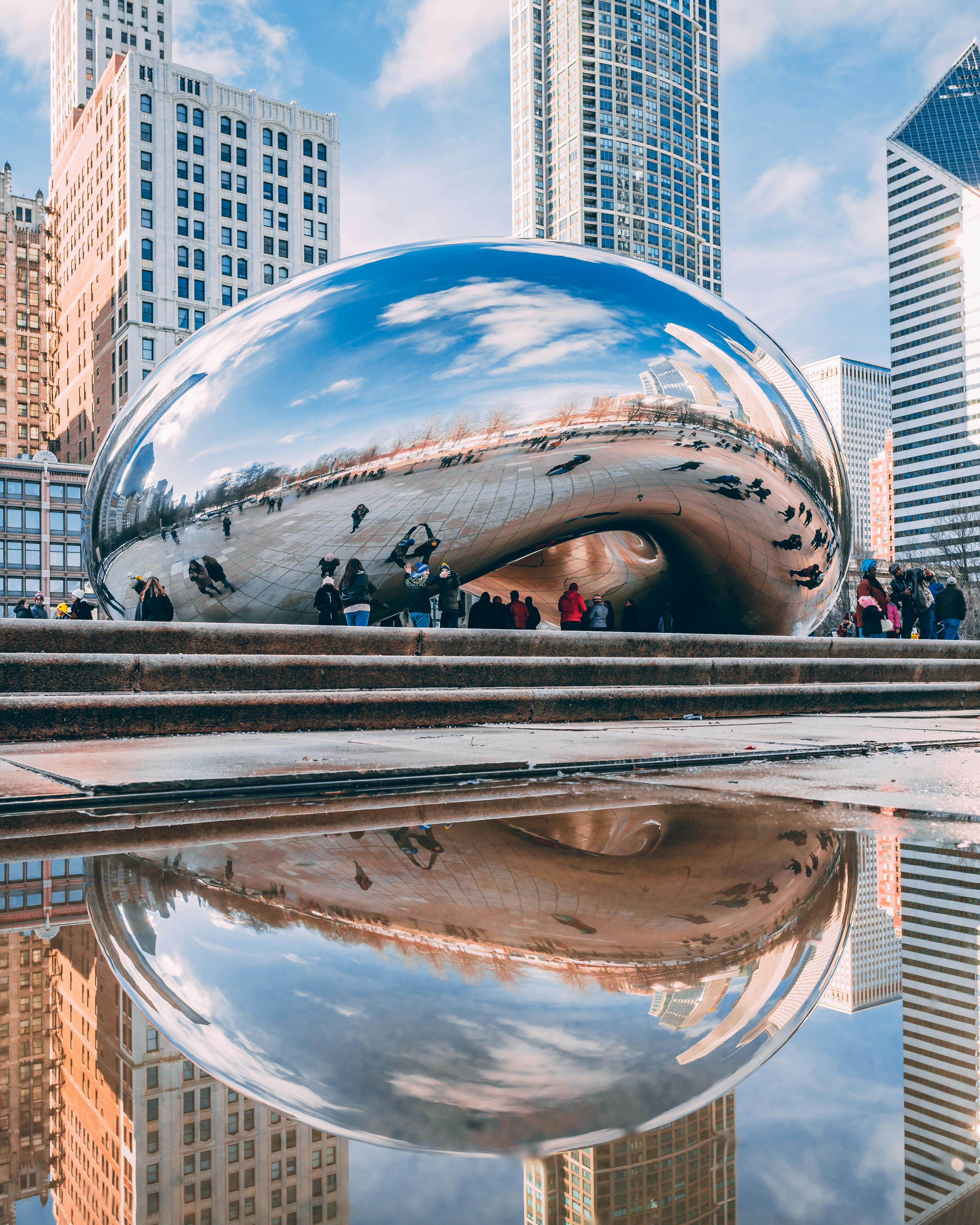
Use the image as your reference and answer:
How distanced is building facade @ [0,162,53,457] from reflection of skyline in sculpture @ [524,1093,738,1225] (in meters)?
109

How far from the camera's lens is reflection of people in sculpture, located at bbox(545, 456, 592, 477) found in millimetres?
10969

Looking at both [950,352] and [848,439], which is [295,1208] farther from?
[848,439]

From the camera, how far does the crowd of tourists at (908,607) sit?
49.3ft

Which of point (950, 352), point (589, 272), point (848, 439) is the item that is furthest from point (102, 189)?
point (848, 439)

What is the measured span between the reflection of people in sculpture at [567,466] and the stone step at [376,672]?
2.48 metres

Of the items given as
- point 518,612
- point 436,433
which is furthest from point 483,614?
point 436,433

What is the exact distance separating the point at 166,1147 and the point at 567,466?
10.1 metres

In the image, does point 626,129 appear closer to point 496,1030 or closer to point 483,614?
point 483,614

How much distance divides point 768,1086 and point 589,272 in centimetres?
1121

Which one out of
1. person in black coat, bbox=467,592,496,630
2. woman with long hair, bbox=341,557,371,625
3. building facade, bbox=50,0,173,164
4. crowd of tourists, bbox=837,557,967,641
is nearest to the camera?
woman with long hair, bbox=341,557,371,625

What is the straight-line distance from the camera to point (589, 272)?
11.6 m

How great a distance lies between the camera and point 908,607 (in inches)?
643

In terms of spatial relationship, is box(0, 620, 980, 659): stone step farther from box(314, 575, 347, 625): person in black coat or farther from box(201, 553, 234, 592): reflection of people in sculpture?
box(201, 553, 234, 592): reflection of people in sculpture

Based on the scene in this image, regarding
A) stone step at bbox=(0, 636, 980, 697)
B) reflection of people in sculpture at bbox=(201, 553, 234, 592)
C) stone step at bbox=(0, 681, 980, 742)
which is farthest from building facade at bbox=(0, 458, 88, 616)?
stone step at bbox=(0, 681, 980, 742)
